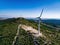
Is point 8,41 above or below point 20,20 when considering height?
below

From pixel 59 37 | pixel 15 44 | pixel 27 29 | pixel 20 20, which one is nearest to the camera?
pixel 15 44

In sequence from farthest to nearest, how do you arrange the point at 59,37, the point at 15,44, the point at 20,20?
the point at 20,20 → the point at 59,37 → the point at 15,44

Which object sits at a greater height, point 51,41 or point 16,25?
point 16,25

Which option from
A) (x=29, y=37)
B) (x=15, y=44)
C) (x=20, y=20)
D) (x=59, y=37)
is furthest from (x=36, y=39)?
(x=20, y=20)

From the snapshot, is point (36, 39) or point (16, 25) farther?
point (16, 25)

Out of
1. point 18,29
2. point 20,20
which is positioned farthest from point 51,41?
point 20,20

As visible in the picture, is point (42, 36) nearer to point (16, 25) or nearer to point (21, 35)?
point (21, 35)

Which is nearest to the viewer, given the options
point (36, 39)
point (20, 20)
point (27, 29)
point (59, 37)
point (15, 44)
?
point (15, 44)

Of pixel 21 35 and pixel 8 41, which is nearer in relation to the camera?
pixel 8 41

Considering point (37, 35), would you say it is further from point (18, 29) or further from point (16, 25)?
point (16, 25)
